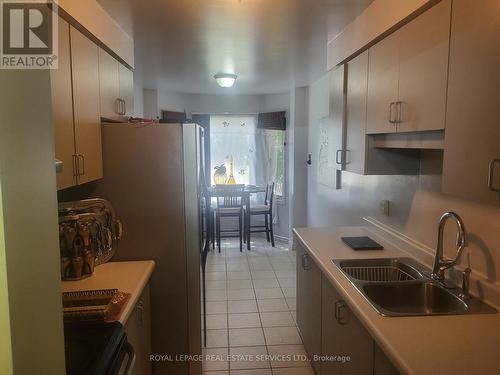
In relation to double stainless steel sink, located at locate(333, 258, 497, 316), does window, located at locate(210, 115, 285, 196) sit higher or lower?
higher

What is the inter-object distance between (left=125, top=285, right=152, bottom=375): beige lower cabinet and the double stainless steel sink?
1050 millimetres

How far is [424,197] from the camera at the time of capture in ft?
6.85

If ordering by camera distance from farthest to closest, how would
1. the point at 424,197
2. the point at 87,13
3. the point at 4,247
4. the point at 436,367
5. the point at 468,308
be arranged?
the point at 424,197, the point at 87,13, the point at 468,308, the point at 436,367, the point at 4,247

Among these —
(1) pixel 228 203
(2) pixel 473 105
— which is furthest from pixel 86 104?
(1) pixel 228 203

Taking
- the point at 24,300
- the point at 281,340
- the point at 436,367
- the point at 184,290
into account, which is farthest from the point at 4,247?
the point at 281,340

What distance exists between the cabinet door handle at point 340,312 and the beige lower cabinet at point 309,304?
374 millimetres

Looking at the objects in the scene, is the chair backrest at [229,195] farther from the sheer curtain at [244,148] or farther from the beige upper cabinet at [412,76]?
the beige upper cabinet at [412,76]

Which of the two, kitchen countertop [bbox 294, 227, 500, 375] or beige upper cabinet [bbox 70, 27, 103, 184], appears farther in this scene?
beige upper cabinet [bbox 70, 27, 103, 184]

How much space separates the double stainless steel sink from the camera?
1.56m

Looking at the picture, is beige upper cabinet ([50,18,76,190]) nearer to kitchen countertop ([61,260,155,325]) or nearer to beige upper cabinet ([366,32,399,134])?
kitchen countertop ([61,260,155,325])

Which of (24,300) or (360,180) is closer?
(24,300)

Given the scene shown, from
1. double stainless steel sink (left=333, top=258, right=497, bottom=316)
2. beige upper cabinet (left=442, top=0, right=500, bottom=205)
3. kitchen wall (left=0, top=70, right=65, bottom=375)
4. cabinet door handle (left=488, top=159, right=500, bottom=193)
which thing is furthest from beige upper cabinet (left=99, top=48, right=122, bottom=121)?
cabinet door handle (left=488, top=159, right=500, bottom=193)

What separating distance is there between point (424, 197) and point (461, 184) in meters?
0.88

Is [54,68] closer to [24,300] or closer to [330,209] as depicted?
[24,300]
